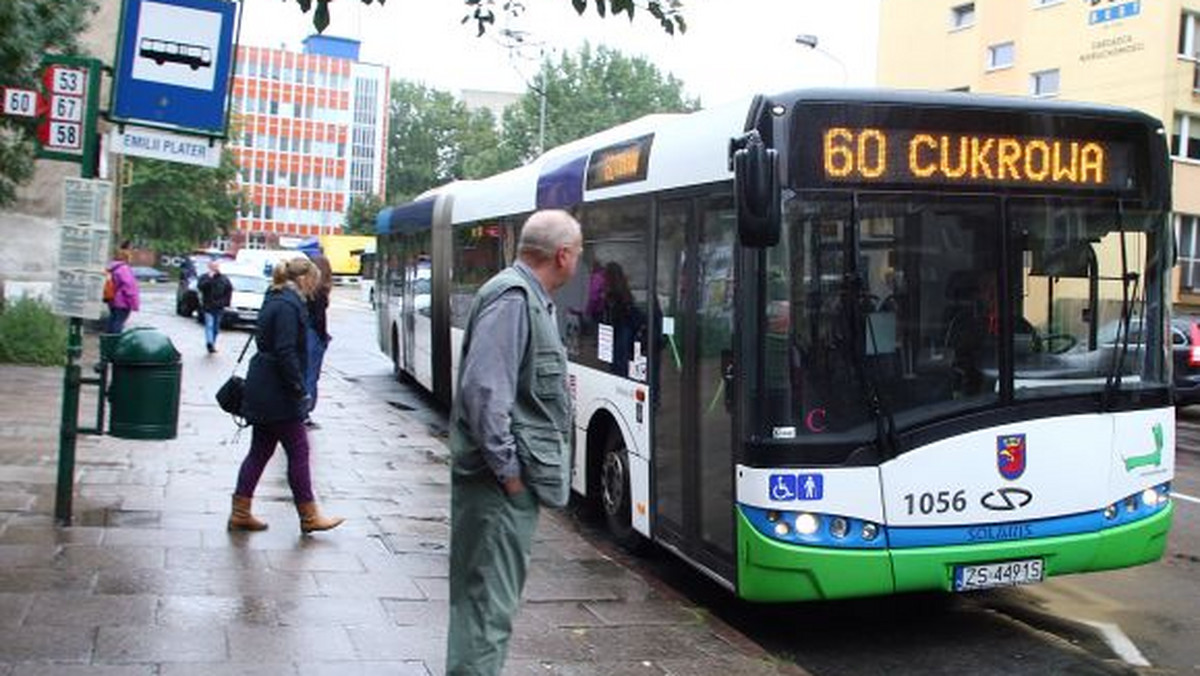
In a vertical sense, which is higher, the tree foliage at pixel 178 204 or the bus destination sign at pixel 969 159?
the tree foliage at pixel 178 204

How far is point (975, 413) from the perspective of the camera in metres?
6.00

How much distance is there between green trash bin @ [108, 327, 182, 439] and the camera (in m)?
7.48

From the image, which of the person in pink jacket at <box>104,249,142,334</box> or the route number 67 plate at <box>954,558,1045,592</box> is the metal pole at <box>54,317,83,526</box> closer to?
the route number 67 plate at <box>954,558,1045,592</box>

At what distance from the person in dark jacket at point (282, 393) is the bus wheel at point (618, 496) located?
1.86 meters

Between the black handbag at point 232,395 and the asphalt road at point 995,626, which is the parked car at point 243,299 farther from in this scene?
the asphalt road at point 995,626

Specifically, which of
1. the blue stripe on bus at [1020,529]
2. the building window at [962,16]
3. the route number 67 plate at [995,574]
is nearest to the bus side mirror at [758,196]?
the blue stripe on bus at [1020,529]

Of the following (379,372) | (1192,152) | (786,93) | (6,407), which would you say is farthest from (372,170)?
(786,93)

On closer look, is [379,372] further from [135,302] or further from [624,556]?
[624,556]

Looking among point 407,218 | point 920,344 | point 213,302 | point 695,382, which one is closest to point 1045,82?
point 407,218

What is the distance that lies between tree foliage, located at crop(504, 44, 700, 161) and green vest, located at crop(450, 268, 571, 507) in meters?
86.7

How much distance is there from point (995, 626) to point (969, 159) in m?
2.62

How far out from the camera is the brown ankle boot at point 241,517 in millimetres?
7578

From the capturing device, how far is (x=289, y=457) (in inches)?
299

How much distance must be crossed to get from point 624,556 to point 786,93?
3579mm
